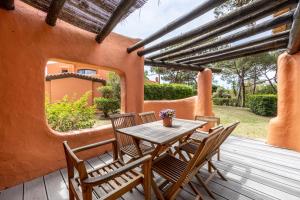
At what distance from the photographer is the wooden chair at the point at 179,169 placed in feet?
5.87

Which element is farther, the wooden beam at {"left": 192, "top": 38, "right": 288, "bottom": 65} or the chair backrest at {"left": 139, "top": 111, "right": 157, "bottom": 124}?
the chair backrest at {"left": 139, "top": 111, "right": 157, "bottom": 124}

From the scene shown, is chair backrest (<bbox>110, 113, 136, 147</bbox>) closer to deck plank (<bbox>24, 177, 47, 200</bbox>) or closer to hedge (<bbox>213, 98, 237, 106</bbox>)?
deck plank (<bbox>24, 177, 47, 200</bbox>)

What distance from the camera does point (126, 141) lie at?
3021 mm

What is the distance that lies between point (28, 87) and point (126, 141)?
192 cm

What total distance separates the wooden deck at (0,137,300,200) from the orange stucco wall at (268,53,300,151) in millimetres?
390

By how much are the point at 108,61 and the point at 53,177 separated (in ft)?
8.41

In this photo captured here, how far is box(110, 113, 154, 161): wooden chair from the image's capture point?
8.67 feet

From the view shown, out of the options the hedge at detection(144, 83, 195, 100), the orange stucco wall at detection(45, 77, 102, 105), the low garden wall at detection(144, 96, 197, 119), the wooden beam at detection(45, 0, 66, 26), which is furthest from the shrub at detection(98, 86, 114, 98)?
the wooden beam at detection(45, 0, 66, 26)

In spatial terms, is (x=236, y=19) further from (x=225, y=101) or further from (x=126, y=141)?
(x=225, y=101)

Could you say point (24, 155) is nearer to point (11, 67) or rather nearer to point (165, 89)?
point (11, 67)

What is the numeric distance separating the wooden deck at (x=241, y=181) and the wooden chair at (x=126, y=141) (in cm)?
56

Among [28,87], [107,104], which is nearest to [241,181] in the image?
[28,87]

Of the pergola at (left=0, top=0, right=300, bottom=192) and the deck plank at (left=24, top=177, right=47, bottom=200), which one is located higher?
the pergola at (left=0, top=0, right=300, bottom=192)

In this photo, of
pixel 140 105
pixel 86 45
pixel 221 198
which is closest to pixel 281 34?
pixel 221 198
